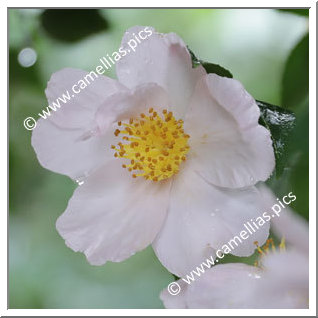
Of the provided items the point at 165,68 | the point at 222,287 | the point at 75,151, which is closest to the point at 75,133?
the point at 75,151

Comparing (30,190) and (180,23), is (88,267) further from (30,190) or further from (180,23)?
(180,23)

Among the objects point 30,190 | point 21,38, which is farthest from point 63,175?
point 21,38

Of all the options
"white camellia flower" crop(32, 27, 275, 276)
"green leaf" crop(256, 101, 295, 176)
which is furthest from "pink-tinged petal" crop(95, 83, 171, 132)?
"green leaf" crop(256, 101, 295, 176)

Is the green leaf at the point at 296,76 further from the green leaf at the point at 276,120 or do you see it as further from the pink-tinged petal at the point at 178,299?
the pink-tinged petal at the point at 178,299

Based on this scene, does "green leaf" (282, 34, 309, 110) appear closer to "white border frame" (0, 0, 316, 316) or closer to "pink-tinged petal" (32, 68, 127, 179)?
"white border frame" (0, 0, 316, 316)

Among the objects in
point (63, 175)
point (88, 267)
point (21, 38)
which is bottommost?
point (88, 267)

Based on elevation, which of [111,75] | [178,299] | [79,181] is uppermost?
[111,75]

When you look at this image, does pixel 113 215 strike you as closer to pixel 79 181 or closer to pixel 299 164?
pixel 79 181
